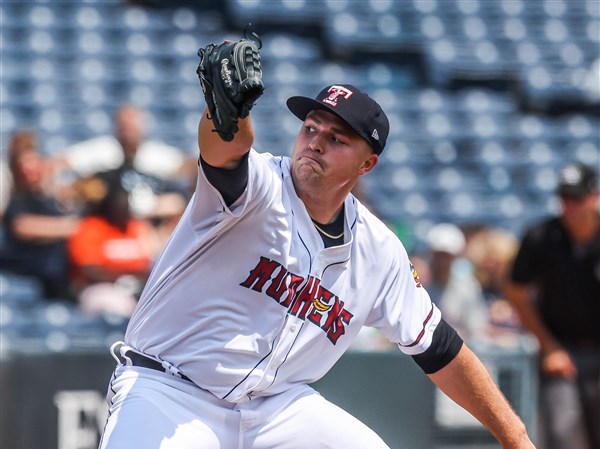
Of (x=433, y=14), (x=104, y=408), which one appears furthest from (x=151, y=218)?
(x=433, y=14)

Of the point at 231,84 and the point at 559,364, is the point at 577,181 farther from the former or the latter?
the point at 231,84

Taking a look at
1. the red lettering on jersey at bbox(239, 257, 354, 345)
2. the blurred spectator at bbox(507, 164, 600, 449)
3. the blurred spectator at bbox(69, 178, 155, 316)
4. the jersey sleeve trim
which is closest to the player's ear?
the red lettering on jersey at bbox(239, 257, 354, 345)

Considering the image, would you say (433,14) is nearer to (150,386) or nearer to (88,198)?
(88,198)

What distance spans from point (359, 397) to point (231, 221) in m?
3.07

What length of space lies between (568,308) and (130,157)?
9.85 feet

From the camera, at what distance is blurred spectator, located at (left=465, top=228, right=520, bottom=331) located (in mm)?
7430

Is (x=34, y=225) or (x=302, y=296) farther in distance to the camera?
(x=34, y=225)

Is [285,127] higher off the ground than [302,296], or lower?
higher

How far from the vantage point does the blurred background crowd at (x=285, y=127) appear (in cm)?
671

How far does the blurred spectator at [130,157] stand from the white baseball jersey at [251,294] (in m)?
3.71

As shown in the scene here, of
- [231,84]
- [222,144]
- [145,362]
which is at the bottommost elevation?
[145,362]

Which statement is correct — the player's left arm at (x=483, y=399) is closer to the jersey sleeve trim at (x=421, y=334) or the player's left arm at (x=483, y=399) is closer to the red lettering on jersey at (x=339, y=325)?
the jersey sleeve trim at (x=421, y=334)

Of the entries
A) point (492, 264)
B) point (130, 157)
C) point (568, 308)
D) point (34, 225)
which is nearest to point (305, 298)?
point (568, 308)

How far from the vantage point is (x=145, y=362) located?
10.8 ft
